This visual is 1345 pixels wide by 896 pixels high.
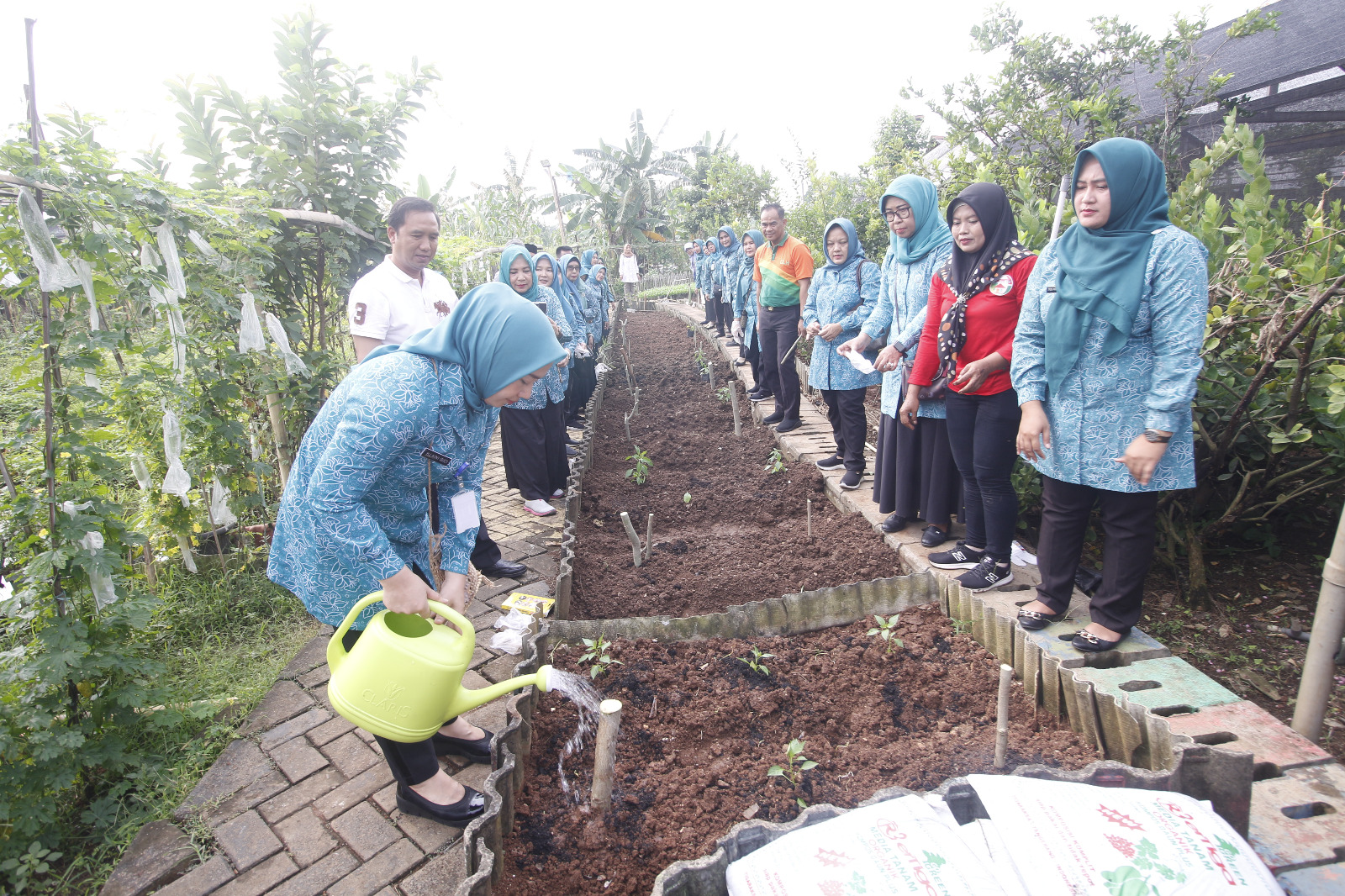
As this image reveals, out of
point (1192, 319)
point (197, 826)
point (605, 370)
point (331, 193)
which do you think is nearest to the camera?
point (1192, 319)

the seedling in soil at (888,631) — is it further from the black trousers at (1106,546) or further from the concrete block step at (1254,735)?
the concrete block step at (1254,735)

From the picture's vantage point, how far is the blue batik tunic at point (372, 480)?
160 cm

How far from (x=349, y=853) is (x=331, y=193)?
364cm

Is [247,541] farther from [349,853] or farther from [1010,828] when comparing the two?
[1010,828]

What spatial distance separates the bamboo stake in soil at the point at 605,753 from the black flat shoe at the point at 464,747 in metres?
0.63

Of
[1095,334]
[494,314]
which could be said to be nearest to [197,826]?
[494,314]

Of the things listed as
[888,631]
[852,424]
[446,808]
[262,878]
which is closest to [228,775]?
[262,878]

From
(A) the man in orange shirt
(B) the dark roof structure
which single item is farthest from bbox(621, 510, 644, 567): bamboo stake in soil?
(B) the dark roof structure

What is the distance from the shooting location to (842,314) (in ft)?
14.2

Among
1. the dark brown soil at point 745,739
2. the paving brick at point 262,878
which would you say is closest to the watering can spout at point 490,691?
the dark brown soil at point 745,739

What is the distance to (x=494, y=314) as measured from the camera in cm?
171

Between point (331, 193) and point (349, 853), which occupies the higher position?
point (331, 193)

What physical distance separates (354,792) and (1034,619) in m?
2.41

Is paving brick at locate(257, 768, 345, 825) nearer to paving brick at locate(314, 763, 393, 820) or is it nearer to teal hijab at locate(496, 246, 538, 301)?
paving brick at locate(314, 763, 393, 820)
